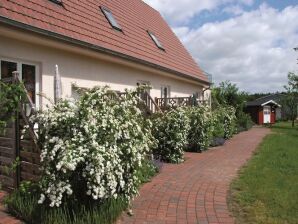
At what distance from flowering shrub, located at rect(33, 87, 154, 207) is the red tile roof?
334cm

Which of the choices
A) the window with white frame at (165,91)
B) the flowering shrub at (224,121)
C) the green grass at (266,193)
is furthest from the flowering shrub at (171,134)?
the flowering shrub at (224,121)

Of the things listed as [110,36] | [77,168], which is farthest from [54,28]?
[77,168]

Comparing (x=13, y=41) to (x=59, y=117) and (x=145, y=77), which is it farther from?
(x=145, y=77)

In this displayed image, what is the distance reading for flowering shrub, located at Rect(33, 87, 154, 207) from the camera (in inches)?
185

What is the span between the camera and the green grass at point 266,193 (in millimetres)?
5637

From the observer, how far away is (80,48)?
9.73m

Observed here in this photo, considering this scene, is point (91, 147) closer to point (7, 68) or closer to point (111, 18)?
point (7, 68)

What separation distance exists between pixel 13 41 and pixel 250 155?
839 centimetres

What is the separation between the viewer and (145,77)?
14.8 m

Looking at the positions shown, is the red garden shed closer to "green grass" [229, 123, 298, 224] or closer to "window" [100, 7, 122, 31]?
"window" [100, 7, 122, 31]

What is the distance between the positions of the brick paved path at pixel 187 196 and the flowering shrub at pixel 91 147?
0.56m

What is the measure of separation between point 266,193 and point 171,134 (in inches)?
164

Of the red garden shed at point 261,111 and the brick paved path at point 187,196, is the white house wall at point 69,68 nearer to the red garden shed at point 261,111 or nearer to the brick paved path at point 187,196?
the brick paved path at point 187,196

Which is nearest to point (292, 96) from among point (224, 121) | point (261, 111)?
point (261, 111)
